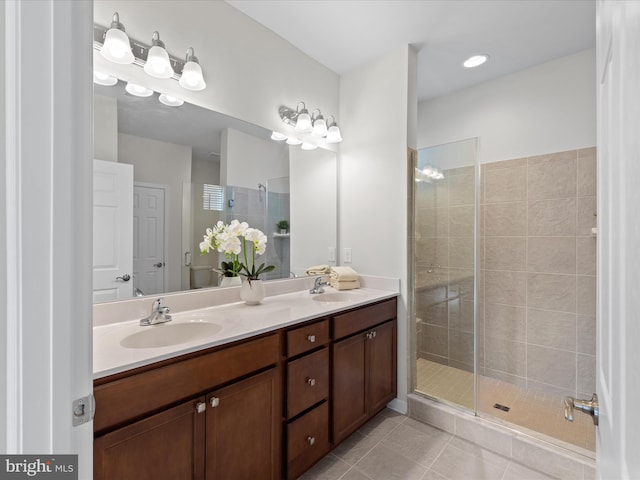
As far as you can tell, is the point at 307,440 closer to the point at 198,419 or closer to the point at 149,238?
the point at 198,419

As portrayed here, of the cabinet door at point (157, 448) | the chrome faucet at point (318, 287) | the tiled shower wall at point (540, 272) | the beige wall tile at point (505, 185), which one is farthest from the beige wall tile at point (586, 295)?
the cabinet door at point (157, 448)

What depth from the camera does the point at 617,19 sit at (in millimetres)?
445

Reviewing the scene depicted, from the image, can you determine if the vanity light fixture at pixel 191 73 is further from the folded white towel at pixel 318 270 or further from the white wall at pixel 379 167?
the folded white towel at pixel 318 270

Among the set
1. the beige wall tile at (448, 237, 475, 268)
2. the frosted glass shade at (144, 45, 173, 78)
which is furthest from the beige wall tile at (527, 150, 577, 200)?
the frosted glass shade at (144, 45, 173, 78)

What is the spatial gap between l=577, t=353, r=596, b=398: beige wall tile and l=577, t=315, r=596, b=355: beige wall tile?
1.9 inches

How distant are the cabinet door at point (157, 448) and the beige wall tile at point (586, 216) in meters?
2.73

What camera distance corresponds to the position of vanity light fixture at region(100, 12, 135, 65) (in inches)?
52.4

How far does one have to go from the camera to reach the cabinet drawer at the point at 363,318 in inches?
68.9

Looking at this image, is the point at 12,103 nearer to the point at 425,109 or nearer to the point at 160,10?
the point at 160,10

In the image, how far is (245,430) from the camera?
1.26m

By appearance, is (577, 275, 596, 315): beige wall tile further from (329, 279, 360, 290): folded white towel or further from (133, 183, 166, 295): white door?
(133, 183, 166, 295): white door

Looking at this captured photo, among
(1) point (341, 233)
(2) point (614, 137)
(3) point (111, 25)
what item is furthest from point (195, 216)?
(2) point (614, 137)

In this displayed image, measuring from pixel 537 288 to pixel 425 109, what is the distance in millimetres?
1965

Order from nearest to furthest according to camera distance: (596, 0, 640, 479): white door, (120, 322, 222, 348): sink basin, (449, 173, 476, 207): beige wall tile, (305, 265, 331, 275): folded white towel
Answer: (596, 0, 640, 479): white door, (120, 322, 222, 348): sink basin, (449, 173, 476, 207): beige wall tile, (305, 265, 331, 275): folded white towel
